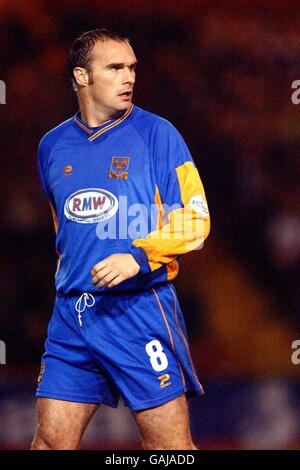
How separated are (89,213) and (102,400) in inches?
23.8

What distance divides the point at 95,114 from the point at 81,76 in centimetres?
14

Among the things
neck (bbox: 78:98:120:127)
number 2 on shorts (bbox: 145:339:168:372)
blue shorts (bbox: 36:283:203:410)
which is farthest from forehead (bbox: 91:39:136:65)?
number 2 on shorts (bbox: 145:339:168:372)

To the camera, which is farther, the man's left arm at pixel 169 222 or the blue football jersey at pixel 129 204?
the blue football jersey at pixel 129 204

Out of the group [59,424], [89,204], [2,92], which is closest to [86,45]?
[89,204]

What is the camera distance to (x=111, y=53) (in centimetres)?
319

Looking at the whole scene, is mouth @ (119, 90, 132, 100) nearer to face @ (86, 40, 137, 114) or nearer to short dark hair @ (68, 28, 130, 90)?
face @ (86, 40, 137, 114)

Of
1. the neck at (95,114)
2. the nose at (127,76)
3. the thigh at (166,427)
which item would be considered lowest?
the thigh at (166,427)

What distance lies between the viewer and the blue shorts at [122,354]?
3016 millimetres

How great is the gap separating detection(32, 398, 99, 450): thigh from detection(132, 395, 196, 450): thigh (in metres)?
0.20

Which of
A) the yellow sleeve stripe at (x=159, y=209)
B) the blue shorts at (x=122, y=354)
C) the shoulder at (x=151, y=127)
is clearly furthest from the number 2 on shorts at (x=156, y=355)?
the shoulder at (x=151, y=127)

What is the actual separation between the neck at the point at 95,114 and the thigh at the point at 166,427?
37.9 inches

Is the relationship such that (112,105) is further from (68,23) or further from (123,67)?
(68,23)

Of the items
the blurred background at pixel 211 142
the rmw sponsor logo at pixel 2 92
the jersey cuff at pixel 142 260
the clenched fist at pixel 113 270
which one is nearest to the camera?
the clenched fist at pixel 113 270

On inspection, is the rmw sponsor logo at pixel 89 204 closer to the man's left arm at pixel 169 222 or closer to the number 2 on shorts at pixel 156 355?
the man's left arm at pixel 169 222
